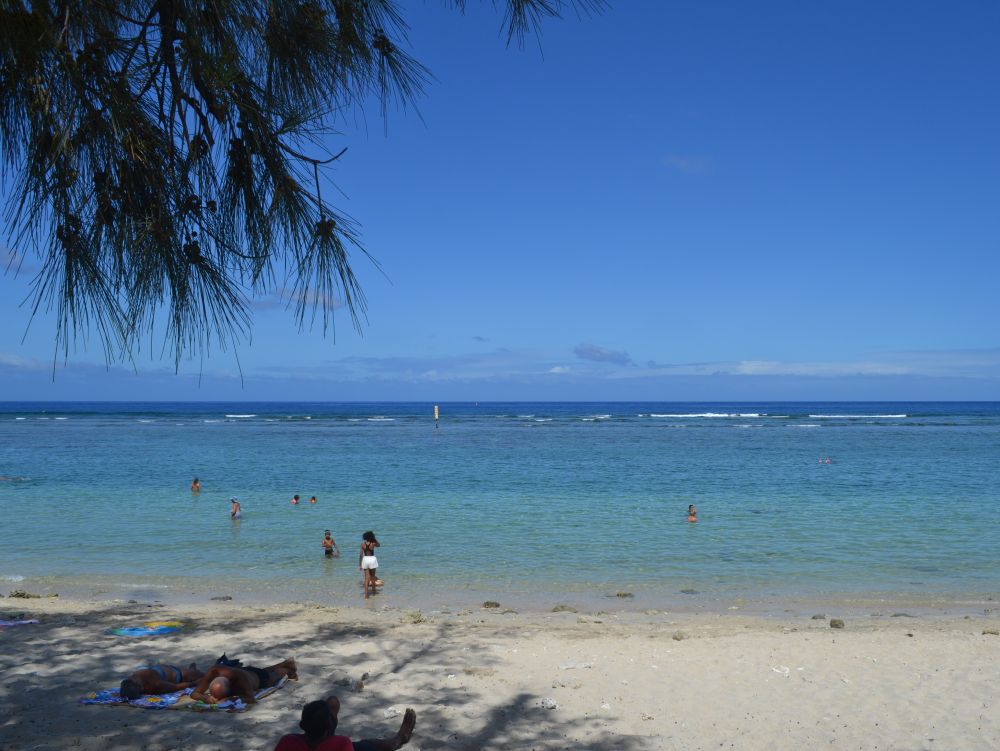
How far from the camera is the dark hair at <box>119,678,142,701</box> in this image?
22.9 ft

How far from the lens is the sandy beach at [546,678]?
6.64 meters

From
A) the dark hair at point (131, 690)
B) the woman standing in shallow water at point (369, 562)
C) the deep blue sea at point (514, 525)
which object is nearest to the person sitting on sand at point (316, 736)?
the dark hair at point (131, 690)

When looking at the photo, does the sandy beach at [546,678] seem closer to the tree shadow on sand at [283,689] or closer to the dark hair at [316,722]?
the tree shadow on sand at [283,689]

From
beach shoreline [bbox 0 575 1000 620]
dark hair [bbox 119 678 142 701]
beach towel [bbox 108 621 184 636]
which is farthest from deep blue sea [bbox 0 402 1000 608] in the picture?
dark hair [bbox 119 678 142 701]

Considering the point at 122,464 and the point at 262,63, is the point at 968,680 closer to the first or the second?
the point at 262,63

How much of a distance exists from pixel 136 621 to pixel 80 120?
9.37m

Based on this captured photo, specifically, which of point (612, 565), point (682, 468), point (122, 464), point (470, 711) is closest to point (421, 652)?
point (470, 711)

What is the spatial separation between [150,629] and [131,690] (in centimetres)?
313

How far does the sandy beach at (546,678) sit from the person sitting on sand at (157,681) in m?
0.22

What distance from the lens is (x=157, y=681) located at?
7.17 meters

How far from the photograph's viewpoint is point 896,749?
21.3ft

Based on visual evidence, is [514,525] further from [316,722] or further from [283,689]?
[316,722]

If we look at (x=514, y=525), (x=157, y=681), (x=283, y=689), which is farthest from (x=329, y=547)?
(x=157, y=681)

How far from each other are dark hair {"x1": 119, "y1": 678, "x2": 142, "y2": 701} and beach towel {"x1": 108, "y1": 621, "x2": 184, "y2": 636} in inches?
111
